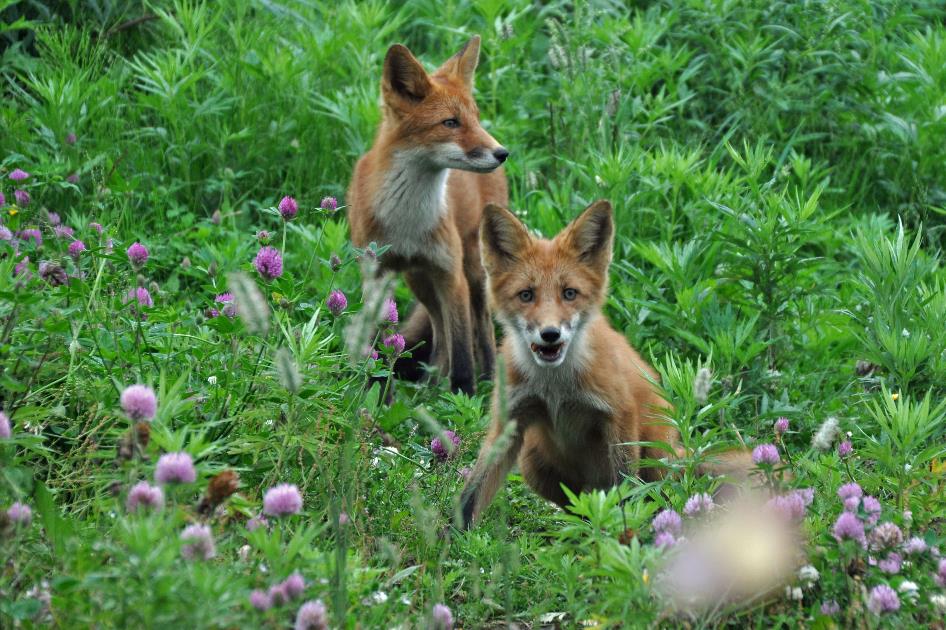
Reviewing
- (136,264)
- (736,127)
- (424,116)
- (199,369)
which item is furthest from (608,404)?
(736,127)

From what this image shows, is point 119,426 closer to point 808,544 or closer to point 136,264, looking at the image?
point 136,264

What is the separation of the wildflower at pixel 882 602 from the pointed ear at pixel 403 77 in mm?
3793

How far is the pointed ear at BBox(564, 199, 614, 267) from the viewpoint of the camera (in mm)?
4324

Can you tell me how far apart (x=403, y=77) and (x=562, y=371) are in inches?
89.8

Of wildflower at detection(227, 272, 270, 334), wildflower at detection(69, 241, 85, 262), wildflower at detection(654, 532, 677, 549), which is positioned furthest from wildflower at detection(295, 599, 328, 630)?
wildflower at detection(69, 241, 85, 262)

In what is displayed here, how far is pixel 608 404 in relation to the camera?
13.3 ft

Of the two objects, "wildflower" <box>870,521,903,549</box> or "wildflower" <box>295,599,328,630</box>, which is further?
"wildflower" <box>870,521,903,549</box>

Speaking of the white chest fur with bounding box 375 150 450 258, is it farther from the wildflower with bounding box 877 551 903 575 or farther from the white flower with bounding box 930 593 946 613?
the white flower with bounding box 930 593 946 613

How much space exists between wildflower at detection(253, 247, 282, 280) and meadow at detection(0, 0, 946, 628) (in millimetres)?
13

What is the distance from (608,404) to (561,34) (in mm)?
3352

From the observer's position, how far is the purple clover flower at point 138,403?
2416 millimetres

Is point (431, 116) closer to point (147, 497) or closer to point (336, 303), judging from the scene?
point (336, 303)

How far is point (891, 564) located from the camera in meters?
2.78

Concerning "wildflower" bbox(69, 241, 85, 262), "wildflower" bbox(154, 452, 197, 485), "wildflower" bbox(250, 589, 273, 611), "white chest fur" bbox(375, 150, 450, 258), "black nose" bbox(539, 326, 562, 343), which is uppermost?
"wildflower" bbox(154, 452, 197, 485)
